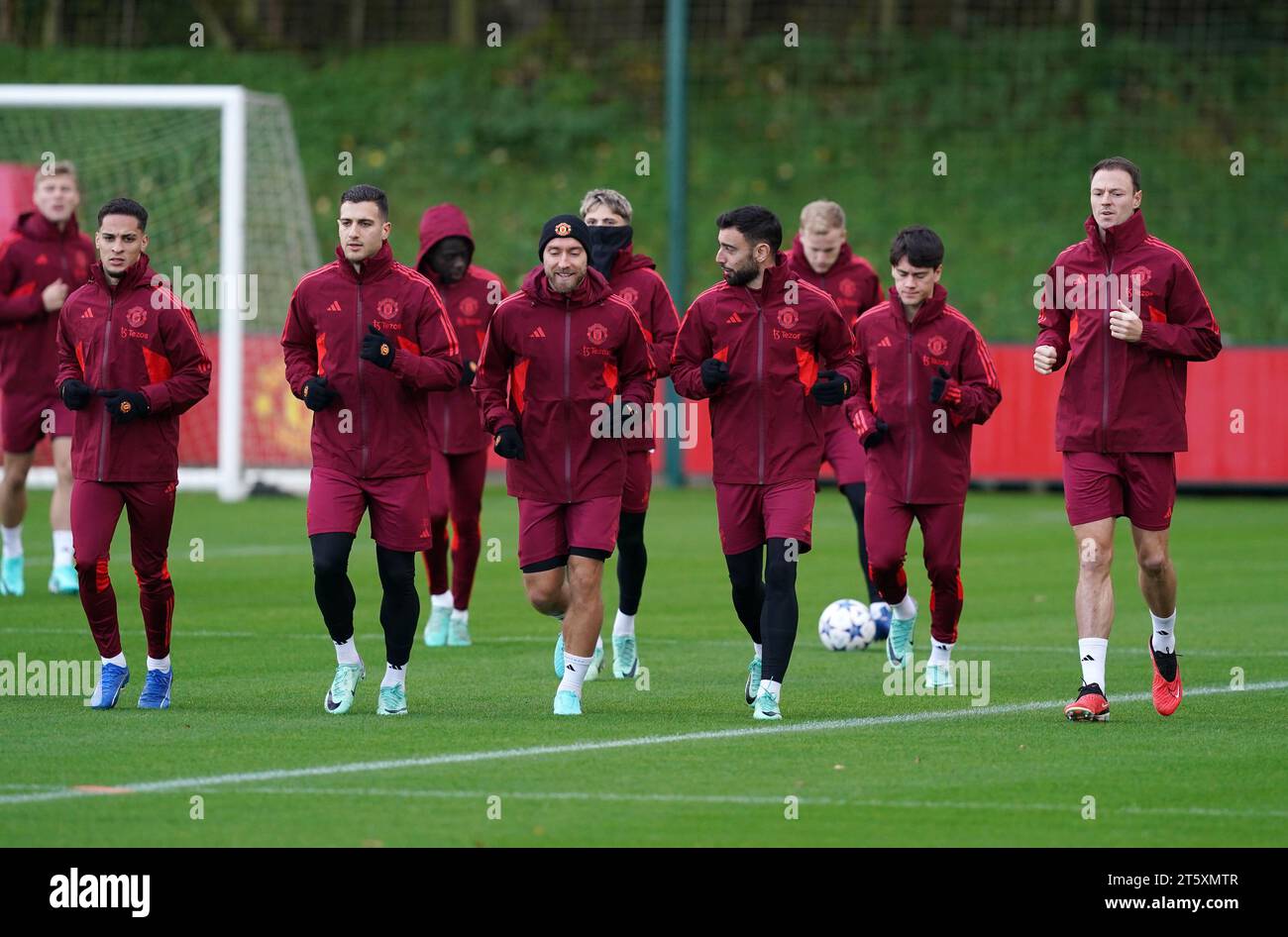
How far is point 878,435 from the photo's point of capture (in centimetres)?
1158

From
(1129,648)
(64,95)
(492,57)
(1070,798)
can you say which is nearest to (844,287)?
(1129,648)

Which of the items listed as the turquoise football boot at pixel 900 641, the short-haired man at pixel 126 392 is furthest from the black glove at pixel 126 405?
the turquoise football boot at pixel 900 641

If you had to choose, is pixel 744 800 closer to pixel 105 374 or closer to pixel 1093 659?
pixel 1093 659

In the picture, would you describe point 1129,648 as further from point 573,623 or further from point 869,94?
point 869,94

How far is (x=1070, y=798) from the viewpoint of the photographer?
8.23 m

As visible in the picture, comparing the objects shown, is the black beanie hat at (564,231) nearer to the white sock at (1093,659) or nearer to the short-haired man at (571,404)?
the short-haired man at (571,404)

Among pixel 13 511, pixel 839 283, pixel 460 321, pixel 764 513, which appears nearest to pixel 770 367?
pixel 764 513

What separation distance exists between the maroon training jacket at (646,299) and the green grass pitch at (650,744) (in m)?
1.78

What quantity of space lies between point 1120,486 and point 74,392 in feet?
15.4

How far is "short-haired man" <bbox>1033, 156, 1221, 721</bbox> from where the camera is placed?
10164mm

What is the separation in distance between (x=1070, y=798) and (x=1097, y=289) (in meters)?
2.90

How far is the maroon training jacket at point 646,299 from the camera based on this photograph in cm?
→ 1173

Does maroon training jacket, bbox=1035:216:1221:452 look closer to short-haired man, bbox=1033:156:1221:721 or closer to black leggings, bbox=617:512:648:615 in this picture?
short-haired man, bbox=1033:156:1221:721

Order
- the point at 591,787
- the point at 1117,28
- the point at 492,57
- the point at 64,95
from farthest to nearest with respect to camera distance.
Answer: the point at 492,57, the point at 1117,28, the point at 64,95, the point at 591,787
